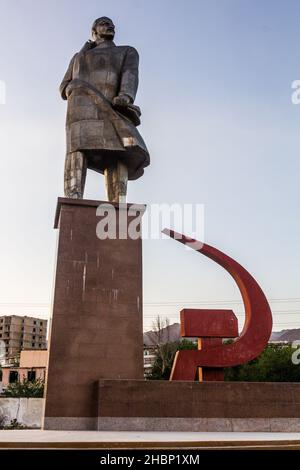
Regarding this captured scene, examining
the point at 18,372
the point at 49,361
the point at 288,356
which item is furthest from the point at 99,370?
the point at 18,372

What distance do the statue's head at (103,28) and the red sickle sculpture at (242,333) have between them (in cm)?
466

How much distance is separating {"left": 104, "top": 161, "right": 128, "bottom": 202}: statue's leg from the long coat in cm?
17

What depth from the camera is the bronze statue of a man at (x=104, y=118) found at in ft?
30.1

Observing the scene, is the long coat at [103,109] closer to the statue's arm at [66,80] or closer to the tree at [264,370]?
the statue's arm at [66,80]

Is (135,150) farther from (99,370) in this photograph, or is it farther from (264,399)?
(264,399)

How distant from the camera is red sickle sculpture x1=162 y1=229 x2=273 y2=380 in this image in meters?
7.69

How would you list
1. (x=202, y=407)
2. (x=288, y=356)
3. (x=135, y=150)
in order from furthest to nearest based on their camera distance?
(x=288, y=356), (x=135, y=150), (x=202, y=407)

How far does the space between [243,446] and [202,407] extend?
3032 millimetres

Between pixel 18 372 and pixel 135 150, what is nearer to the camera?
pixel 135 150

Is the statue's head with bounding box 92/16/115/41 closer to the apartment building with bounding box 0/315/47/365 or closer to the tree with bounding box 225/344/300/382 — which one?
the tree with bounding box 225/344/300/382

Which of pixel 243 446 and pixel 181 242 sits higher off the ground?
pixel 181 242

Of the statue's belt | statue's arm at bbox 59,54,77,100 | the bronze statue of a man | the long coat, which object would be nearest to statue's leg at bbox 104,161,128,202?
the bronze statue of a man

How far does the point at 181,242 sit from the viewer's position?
8734mm
